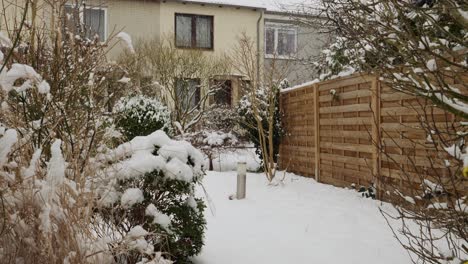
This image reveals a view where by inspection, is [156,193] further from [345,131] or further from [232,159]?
[232,159]

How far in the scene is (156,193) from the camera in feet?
→ 11.5

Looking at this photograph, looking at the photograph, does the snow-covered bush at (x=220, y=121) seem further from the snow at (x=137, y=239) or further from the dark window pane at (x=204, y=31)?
the snow at (x=137, y=239)

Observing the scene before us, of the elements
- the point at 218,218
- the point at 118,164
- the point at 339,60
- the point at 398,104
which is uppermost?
the point at 339,60

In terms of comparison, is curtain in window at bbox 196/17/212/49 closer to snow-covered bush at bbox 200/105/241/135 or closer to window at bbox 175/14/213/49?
window at bbox 175/14/213/49

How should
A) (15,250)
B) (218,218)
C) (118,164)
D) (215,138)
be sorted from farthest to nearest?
1. (215,138)
2. (218,218)
3. (118,164)
4. (15,250)

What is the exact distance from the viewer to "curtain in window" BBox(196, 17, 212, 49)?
56.5 feet

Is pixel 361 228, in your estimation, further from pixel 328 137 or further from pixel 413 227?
pixel 328 137

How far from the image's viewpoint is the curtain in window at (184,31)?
16.9 m

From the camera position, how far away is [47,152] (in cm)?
347

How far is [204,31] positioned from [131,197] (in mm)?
14735

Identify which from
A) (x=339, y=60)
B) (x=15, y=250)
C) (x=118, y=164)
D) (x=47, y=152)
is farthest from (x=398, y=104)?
(x=15, y=250)

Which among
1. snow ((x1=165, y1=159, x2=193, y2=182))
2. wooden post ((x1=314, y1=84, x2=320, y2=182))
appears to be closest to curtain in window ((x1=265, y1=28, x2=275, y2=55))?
wooden post ((x1=314, y1=84, x2=320, y2=182))

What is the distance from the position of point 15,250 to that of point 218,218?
11.1 feet

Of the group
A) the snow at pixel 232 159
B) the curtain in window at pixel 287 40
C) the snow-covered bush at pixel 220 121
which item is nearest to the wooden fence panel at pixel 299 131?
the snow at pixel 232 159
